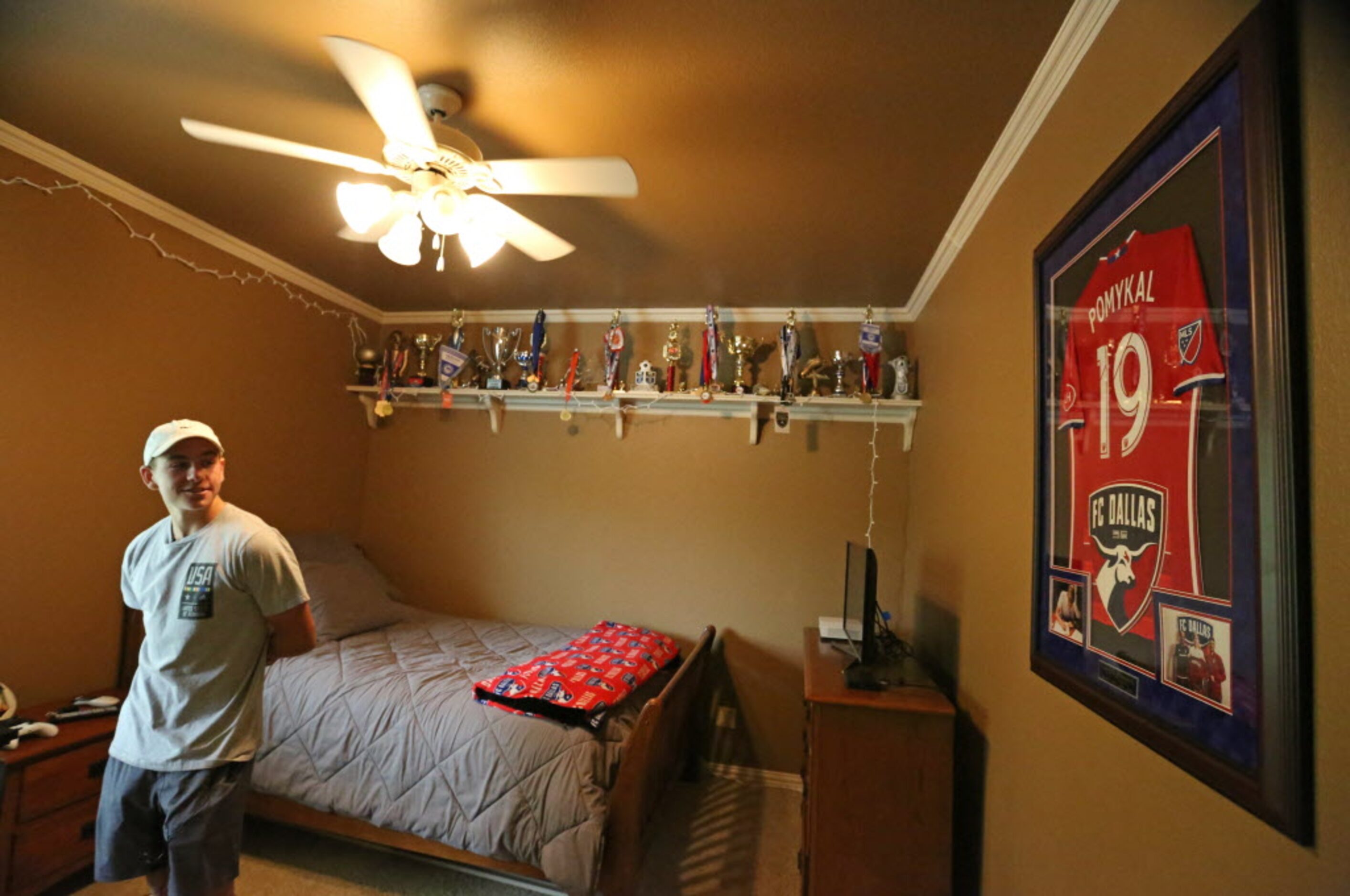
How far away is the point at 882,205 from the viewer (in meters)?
1.98

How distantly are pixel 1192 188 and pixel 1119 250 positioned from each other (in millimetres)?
182

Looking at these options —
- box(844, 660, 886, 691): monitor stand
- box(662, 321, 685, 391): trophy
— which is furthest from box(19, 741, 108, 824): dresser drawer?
box(662, 321, 685, 391): trophy

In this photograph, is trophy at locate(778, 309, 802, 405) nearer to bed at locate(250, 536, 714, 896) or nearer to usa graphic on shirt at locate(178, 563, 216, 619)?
bed at locate(250, 536, 714, 896)

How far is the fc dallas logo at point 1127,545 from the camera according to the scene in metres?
0.83

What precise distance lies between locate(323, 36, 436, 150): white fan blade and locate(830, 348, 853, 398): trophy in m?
2.22

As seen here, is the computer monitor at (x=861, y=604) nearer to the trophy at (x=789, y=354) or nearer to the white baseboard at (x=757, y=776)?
the trophy at (x=789, y=354)

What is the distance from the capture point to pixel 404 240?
167cm

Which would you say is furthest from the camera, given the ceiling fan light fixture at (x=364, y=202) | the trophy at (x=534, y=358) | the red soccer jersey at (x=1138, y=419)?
the trophy at (x=534, y=358)

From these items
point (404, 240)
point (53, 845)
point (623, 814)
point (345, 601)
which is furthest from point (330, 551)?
point (623, 814)

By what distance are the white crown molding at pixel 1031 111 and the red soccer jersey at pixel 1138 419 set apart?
54cm

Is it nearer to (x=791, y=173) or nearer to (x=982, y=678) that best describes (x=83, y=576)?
(x=791, y=173)

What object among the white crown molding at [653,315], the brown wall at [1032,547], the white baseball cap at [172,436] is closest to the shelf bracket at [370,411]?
the white crown molding at [653,315]

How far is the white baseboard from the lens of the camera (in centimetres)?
292

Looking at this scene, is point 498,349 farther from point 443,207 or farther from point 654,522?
point 443,207
